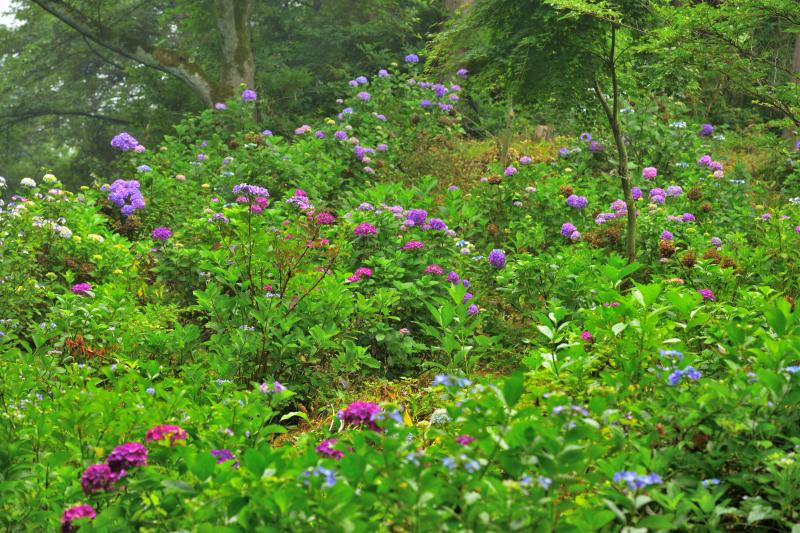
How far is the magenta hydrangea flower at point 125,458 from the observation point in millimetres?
2109

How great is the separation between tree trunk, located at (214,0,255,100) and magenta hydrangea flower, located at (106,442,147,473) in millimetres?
10183

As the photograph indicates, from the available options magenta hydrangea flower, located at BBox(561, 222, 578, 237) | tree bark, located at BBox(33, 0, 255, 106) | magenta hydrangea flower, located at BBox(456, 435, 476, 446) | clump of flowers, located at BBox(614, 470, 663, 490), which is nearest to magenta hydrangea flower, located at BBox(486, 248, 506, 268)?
magenta hydrangea flower, located at BBox(561, 222, 578, 237)

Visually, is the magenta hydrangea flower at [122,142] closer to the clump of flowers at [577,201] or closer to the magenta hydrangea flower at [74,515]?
the clump of flowers at [577,201]

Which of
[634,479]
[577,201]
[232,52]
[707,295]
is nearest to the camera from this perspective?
[634,479]

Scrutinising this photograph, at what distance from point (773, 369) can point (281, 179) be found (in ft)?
19.6

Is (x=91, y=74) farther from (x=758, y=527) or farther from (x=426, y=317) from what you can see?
(x=758, y=527)

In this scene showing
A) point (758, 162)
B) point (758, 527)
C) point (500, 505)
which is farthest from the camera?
point (758, 162)

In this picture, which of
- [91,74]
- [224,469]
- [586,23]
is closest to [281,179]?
[586,23]

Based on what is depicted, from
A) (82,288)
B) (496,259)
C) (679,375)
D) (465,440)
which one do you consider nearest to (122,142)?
(82,288)

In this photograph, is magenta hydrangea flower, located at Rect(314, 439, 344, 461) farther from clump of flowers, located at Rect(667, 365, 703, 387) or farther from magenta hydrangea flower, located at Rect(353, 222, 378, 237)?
magenta hydrangea flower, located at Rect(353, 222, 378, 237)

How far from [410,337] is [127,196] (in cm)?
369

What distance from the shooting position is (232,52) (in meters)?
11.8

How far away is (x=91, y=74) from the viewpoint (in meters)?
20.9

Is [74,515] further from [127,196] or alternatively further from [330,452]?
[127,196]
